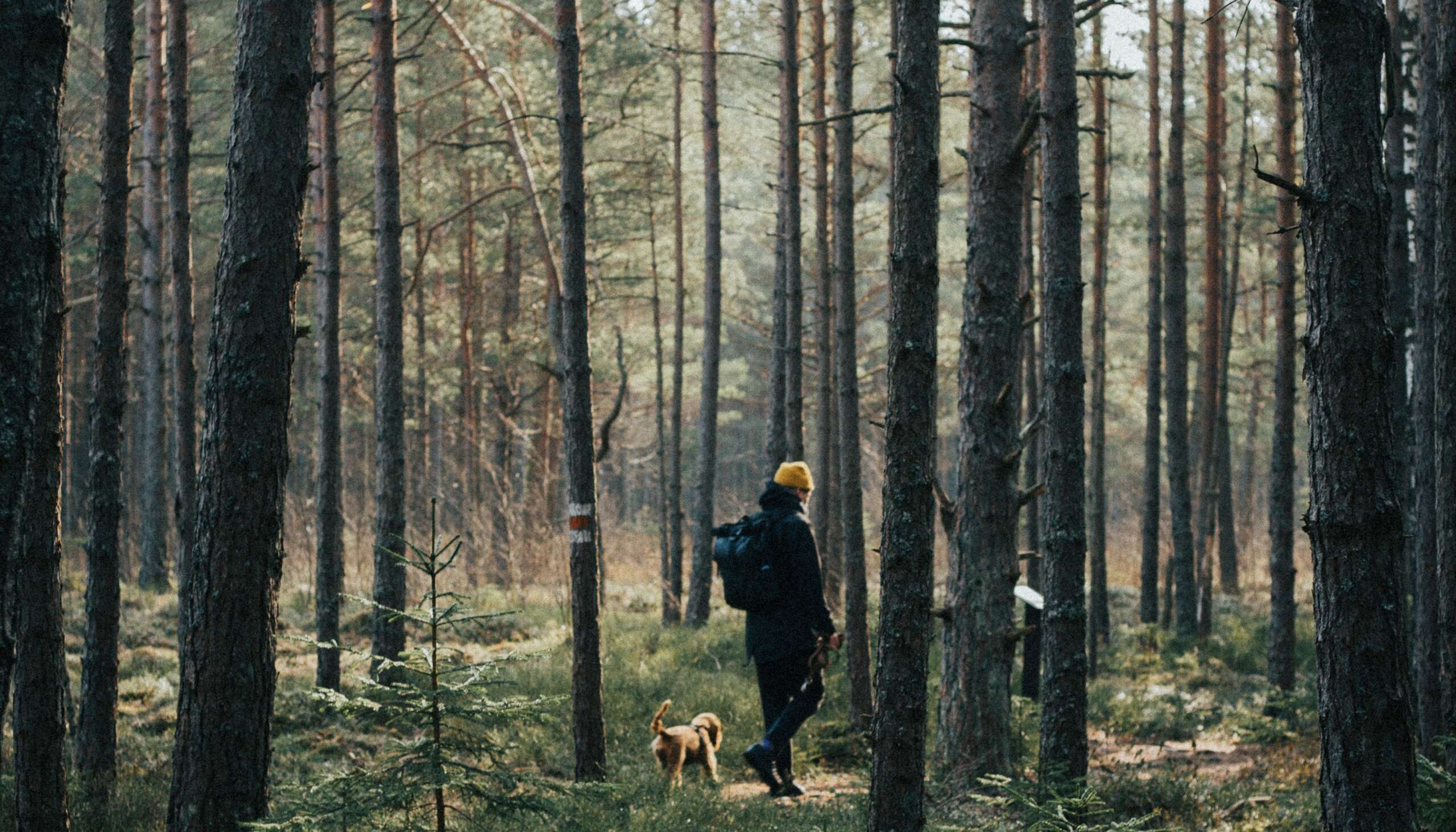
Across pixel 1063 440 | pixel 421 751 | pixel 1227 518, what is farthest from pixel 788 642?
pixel 1227 518

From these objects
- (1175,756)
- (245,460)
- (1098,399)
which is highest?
(1098,399)

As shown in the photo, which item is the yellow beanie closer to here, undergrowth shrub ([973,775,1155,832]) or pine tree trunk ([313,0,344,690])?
undergrowth shrub ([973,775,1155,832])

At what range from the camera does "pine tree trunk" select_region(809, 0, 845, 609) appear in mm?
14078

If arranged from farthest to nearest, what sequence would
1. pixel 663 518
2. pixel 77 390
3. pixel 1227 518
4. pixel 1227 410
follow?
pixel 77 390 → pixel 1227 410 → pixel 1227 518 → pixel 663 518

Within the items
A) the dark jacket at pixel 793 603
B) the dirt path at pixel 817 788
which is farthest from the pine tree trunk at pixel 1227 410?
the dark jacket at pixel 793 603

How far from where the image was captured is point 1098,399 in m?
16.5

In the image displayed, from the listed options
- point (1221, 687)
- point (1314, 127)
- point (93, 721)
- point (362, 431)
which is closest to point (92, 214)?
point (362, 431)

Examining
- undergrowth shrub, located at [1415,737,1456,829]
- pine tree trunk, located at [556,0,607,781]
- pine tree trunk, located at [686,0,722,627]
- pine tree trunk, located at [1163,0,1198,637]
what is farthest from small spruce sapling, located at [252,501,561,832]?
pine tree trunk, located at [1163,0,1198,637]

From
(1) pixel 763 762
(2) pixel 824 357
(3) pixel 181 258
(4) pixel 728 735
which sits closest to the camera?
(1) pixel 763 762

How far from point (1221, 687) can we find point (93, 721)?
37.7ft

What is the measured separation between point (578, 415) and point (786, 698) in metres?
2.52

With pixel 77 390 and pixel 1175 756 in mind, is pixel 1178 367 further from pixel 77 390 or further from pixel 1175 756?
pixel 77 390

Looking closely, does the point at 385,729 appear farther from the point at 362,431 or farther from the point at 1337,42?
the point at 362,431

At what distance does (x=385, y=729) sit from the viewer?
9.78 metres
